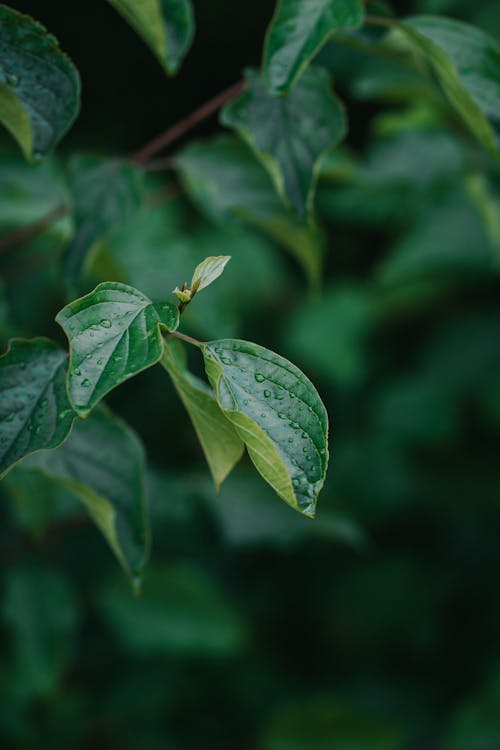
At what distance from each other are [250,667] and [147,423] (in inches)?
28.7

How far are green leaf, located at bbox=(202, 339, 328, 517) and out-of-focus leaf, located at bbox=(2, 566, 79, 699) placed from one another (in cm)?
91

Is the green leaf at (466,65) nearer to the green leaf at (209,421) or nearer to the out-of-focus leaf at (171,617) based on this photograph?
the green leaf at (209,421)

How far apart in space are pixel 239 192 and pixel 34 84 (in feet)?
1.25

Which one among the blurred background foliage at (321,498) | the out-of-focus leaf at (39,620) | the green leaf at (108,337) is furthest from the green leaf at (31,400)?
the out-of-focus leaf at (39,620)

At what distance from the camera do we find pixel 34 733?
5.78 ft

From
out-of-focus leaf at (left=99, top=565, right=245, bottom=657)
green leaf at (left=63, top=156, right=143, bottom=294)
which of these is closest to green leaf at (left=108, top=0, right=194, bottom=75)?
green leaf at (left=63, top=156, right=143, bottom=294)

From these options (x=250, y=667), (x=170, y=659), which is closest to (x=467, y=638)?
(x=250, y=667)

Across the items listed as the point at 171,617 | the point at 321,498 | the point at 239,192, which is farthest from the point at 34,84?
the point at 171,617

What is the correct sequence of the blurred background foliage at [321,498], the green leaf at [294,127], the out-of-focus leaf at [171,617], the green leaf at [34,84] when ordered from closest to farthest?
1. the green leaf at [34,84]
2. the green leaf at [294,127]
3. the blurred background foliage at [321,498]
4. the out-of-focus leaf at [171,617]

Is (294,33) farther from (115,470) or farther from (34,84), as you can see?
(115,470)

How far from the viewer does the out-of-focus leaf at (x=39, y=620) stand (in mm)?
1387

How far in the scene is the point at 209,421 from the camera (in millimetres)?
694

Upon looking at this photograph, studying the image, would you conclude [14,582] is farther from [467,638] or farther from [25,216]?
[467,638]

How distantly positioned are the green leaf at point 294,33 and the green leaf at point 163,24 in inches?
3.9
